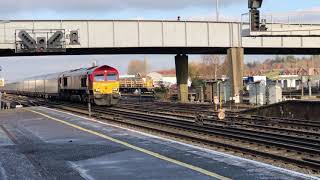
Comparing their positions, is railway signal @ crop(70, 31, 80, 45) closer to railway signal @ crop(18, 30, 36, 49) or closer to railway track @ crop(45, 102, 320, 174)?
railway signal @ crop(18, 30, 36, 49)

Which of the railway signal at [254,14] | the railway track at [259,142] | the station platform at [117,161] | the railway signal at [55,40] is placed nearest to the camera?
Answer: the station platform at [117,161]

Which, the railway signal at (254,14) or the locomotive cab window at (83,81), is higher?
the railway signal at (254,14)

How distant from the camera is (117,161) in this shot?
12055 millimetres

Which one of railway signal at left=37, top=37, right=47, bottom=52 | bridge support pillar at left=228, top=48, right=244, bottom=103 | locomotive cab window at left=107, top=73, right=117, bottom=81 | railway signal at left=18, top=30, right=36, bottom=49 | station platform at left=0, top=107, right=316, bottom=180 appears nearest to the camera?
station platform at left=0, top=107, right=316, bottom=180

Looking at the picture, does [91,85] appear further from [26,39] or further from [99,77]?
[26,39]

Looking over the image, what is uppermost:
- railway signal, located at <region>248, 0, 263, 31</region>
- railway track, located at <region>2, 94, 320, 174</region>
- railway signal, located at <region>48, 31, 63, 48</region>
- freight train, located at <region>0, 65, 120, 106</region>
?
railway signal, located at <region>48, 31, 63, 48</region>

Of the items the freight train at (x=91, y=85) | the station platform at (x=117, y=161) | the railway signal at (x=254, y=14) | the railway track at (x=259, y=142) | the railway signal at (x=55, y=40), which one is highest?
the railway signal at (x=55, y=40)

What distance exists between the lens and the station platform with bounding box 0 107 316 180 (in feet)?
33.5

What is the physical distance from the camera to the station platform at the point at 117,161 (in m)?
10.2

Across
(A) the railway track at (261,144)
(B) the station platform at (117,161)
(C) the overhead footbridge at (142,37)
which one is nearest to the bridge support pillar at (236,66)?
(C) the overhead footbridge at (142,37)

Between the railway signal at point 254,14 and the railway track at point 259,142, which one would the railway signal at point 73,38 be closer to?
the railway track at point 259,142

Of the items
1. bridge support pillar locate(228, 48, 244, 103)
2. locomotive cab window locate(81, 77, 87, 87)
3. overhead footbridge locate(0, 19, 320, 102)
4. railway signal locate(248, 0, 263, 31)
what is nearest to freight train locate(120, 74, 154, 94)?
bridge support pillar locate(228, 48, 244, 103)

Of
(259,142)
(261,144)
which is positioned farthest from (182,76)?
(261,144)

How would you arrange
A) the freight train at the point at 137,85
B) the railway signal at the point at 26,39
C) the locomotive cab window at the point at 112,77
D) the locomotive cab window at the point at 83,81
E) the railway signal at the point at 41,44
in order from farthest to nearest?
the freight train at the point at 137,85, the locomotive cab window at the point at 83,81, the railway signal at the point at 41,44, the railway signal at the point at 26,39, the locomotive cab window at the point at 112,77
